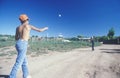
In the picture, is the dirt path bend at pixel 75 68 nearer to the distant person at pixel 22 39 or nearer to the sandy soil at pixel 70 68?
the sandy soil at pixel 70 68

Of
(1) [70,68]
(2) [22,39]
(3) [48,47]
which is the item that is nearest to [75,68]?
(1) [70,68]

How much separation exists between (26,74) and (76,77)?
159cm

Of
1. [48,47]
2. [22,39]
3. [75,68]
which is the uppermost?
[22,39]

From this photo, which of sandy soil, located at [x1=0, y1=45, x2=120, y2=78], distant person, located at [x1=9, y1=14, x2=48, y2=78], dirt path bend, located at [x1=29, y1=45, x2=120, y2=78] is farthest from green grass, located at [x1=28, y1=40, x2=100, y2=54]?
distant person, located at [x1=9, y1=14, x2=48, y2=78]

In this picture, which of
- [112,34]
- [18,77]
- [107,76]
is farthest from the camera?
[112,34]

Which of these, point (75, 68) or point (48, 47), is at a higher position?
point (48, 47)

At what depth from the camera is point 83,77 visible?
6918 millimetres

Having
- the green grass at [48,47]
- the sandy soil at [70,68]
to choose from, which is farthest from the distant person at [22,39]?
the green grass at [48,47]

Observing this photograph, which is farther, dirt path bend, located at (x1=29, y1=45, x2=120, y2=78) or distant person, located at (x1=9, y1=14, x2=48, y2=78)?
dirt path bend, located at (x1=29, y1=45, x2=120, y2=78)

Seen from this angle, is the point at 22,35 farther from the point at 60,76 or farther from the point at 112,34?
the point at 112,34

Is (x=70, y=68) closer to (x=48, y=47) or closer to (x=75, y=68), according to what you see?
(x=75, y=68)

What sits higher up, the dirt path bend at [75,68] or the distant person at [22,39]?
the distant person at [22,39]

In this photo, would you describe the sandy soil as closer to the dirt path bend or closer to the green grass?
the dirt path bend

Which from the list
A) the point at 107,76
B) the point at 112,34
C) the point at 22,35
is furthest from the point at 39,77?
the point at 112,34
